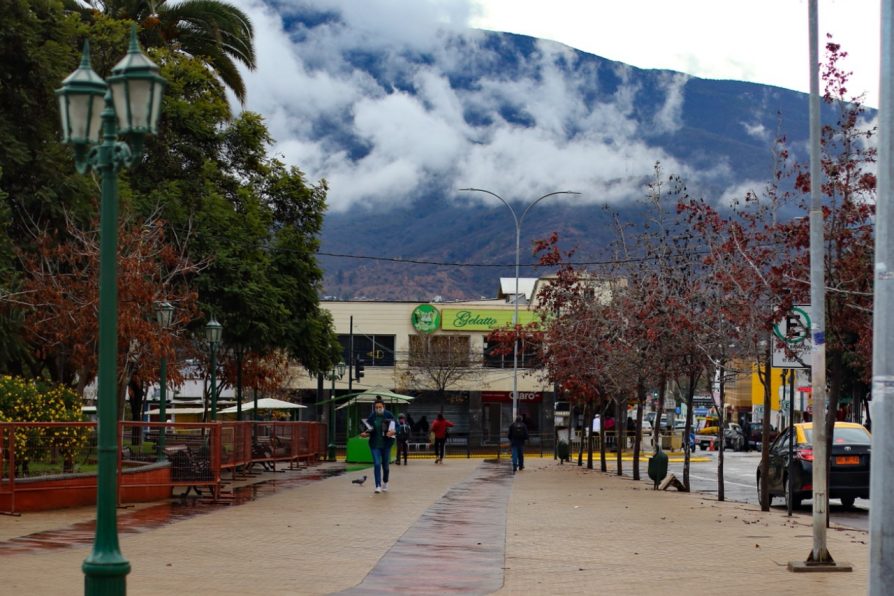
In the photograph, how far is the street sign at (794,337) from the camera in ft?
57.7

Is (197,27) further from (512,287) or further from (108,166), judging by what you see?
(512,287)

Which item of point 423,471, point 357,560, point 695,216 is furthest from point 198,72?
point 357,560

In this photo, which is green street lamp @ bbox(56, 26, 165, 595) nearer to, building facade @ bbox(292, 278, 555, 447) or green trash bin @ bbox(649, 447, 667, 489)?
green trash bin @ bbox(649, 447, 667, 489)

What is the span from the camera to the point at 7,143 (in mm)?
26469

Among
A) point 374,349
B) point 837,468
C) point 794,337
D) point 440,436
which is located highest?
point 374,349

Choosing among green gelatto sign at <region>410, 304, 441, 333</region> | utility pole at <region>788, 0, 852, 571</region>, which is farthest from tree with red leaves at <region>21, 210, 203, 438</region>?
green gelatto sign at <region>410, 304, 441, 333</region>

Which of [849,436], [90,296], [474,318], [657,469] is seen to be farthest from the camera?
[474,318]

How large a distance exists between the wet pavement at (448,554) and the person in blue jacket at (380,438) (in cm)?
222

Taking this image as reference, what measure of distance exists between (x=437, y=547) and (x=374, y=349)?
2472 inches

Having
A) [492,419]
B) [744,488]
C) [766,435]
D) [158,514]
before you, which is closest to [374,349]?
[492,419]

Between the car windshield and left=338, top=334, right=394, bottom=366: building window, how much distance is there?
5495cm

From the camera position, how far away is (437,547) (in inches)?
639

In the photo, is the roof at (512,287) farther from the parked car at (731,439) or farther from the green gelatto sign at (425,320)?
the parked car at (731,439)

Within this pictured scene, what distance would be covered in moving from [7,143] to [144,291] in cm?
394
